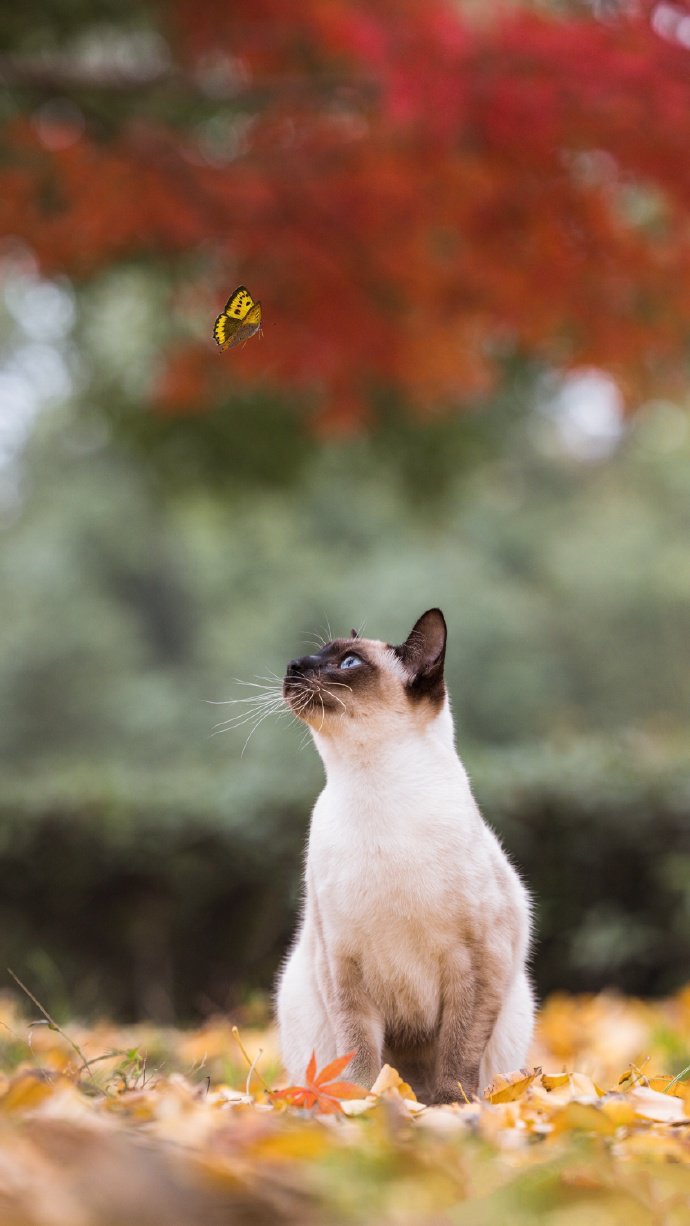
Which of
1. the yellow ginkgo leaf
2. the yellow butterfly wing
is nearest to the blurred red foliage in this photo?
the yellow butterfly wing

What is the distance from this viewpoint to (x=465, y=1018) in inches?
104

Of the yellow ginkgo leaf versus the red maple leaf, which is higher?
the yellow ginkgo leaf

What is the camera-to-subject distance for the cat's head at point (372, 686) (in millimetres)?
2811

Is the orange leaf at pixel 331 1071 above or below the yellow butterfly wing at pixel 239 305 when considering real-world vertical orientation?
below

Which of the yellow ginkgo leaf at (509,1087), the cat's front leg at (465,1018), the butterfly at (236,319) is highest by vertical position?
the butterfly at (236,319)

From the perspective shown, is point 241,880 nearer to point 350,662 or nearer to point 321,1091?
point 350,662

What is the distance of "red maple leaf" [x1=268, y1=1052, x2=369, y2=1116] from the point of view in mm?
2221

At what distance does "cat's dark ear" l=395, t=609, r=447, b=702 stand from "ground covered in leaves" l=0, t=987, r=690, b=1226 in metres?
0.85

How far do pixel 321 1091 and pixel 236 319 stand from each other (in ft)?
4.98

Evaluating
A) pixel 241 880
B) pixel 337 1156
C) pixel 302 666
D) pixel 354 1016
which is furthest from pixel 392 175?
pixel 337 1156

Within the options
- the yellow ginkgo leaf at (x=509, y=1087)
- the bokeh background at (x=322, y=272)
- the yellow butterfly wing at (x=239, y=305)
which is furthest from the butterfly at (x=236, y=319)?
the bokeh background at (x=322, y=272)

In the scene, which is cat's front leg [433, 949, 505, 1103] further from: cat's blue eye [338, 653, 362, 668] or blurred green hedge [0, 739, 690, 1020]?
blurred green hedge [0, 739, 690, 1020]

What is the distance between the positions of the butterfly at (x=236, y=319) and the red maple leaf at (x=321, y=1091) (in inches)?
54.6

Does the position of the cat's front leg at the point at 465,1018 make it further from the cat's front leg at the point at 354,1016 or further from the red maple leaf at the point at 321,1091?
the red maple leaf at the point at 321,1091
